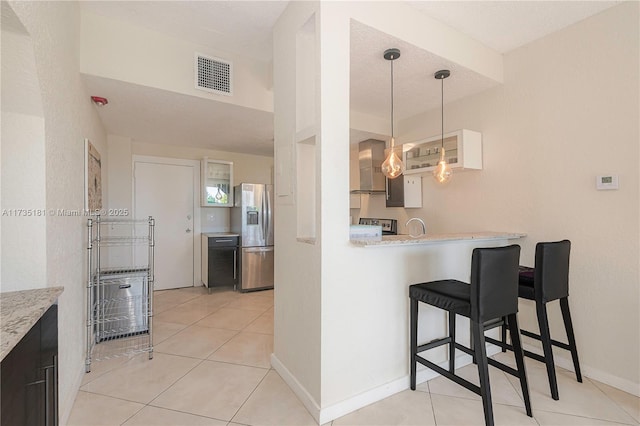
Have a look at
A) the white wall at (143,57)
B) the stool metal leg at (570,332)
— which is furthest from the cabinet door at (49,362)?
the stool metal leg at (570,332)

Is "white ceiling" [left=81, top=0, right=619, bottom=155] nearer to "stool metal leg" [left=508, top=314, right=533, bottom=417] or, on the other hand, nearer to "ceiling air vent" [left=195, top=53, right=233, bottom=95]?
"ceiling air vent" [left=195, top=53, right=233, bottom=95]

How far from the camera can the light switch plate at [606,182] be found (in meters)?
2.04

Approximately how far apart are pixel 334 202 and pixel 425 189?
85.4 inches

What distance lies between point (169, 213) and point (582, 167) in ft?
16.0

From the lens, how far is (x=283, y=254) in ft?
7.08

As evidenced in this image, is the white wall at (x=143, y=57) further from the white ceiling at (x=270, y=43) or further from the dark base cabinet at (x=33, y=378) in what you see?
the dark base cabinet at (x=33, y=378)

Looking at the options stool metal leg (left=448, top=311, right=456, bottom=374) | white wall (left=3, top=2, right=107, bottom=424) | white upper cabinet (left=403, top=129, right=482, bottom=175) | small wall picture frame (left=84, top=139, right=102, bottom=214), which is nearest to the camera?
white wall (left=3, top=2, right=107, bottom=424)

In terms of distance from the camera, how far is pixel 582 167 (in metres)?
2.21

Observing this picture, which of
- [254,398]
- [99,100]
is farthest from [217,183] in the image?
[254,398]

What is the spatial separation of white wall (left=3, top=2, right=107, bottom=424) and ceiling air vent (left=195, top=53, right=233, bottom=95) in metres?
0.82

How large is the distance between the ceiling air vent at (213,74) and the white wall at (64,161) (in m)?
0.82

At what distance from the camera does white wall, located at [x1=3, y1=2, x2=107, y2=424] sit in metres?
1.41

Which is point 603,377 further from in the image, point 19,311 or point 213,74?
point 213,74

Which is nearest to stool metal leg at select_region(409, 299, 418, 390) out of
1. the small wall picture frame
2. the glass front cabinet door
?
the small wall picture frame
